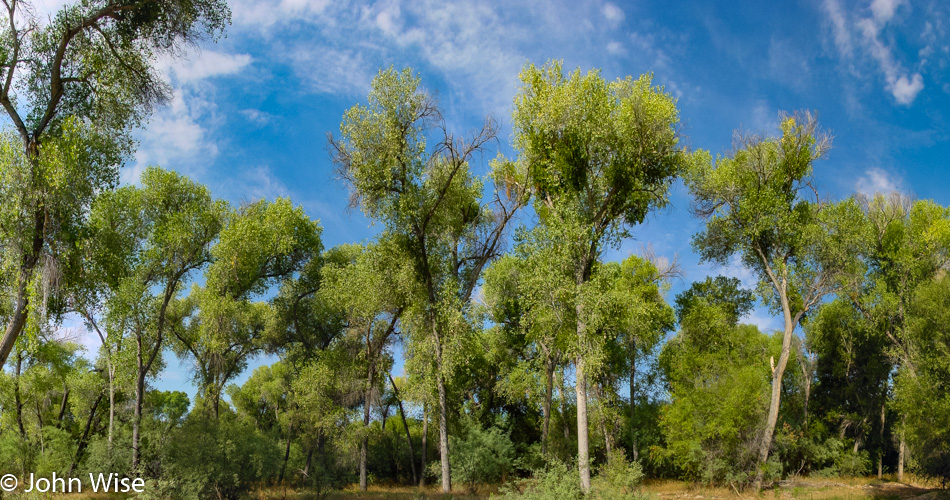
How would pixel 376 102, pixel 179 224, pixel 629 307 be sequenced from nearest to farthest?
1. pixel 629 307
2. pixel 376 102
3. pixel 179 224

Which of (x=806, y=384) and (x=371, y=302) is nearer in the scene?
(x=371, y=302)

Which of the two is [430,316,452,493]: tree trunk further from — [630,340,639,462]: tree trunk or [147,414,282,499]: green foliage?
[630,340,639,462]: tree trunk

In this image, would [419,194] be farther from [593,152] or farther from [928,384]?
[928,384]

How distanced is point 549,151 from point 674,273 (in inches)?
618

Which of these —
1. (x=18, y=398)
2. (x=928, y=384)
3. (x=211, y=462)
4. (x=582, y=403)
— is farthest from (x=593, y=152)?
(x=18, y=398)

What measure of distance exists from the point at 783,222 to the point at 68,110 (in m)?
24.8

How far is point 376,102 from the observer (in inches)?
757

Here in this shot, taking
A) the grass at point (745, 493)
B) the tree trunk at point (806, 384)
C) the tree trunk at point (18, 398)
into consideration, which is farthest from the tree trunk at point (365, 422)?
the tree trunk at point (806, 384)

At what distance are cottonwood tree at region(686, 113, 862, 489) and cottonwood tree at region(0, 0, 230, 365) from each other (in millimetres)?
20647

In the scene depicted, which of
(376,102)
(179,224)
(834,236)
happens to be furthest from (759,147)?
(179,224)

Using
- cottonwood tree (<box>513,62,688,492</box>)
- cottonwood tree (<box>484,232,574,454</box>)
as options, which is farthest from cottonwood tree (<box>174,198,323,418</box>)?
cottonwood tree (<box>513,62,688,492</box>)

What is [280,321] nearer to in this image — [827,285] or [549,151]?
[549,151]

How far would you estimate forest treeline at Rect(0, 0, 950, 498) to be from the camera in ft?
43.6

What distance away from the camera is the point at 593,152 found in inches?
704
